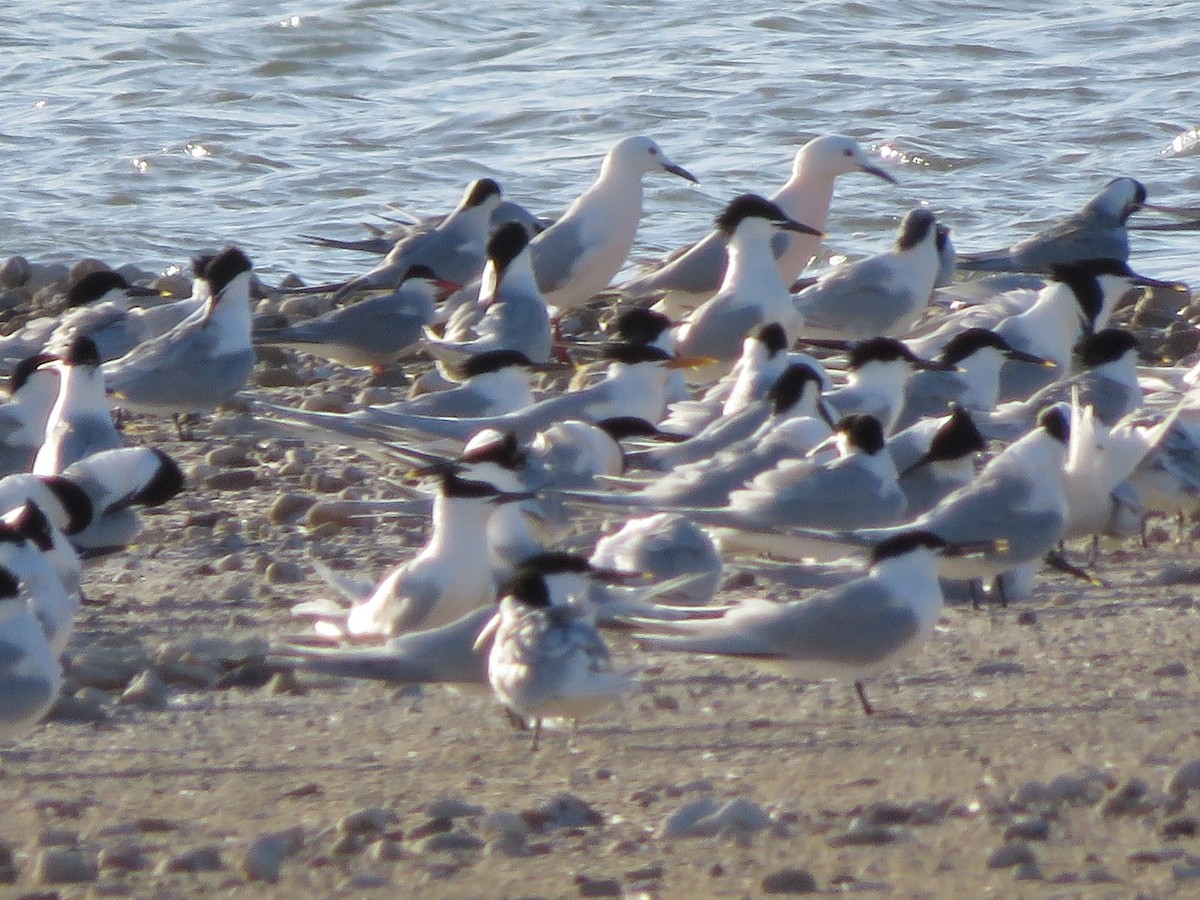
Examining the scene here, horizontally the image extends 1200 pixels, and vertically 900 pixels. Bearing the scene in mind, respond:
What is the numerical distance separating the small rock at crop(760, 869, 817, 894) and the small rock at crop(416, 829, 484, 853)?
477mm

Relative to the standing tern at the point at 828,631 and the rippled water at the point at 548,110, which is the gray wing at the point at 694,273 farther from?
the standing tern at the point at 828,631

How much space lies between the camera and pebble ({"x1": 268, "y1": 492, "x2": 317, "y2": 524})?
19.2 ft

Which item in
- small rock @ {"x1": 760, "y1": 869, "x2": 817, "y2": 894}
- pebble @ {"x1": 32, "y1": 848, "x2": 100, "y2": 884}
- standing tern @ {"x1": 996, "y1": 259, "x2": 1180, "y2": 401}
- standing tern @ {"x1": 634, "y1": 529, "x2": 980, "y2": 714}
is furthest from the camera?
standing tern @ {"x1": 996, "y1": 259, "x2": 1180, "y2": 401}

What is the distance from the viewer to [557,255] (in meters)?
8.48

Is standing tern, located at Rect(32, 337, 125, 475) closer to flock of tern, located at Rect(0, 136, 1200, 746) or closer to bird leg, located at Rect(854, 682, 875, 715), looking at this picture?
flock of tern, located at Rect(0, 136, 1200, 746)

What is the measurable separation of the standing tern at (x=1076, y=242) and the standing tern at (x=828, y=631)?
496cm

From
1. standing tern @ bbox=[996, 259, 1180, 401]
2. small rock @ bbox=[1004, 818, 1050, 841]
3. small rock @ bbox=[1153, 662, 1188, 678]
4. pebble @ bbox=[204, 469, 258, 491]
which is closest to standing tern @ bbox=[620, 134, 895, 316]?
standing tern @ bbox=[996, 259, 1180, 401]

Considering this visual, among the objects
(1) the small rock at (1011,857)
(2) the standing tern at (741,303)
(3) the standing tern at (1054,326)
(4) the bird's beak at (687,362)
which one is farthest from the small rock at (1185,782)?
(2) the standing tern at (741,303)

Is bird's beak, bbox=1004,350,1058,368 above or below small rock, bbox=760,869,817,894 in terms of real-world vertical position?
below

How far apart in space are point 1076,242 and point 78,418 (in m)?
4.63

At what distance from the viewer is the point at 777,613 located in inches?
164

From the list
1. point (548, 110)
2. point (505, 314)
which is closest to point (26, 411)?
point (505, 314)

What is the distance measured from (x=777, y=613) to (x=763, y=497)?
2.99 ft

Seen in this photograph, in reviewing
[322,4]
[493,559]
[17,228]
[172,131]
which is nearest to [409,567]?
[493,559]
